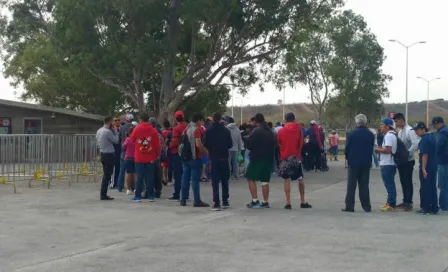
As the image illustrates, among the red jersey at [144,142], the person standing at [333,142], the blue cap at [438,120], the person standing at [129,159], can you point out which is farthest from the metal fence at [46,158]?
the person standing at [333,142]

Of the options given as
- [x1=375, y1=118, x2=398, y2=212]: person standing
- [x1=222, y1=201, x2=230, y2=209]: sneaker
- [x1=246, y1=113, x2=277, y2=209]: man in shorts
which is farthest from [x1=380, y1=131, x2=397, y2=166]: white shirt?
[x1=222, y1=201, x2=230, y2=209]: sneaker

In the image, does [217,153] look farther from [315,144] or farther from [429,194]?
[315,144]

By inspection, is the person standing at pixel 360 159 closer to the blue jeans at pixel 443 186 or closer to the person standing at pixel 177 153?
the blue jeans at pixel 443 186

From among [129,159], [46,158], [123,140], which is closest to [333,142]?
[123,140]

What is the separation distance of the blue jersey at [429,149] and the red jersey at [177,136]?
492 cm

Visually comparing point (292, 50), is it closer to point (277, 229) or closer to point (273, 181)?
point (273, 181)

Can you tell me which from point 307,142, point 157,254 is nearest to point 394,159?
point 157,254

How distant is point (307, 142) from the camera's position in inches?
905

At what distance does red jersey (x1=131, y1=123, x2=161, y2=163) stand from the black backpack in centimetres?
78

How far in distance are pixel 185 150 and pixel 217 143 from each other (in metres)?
0.73

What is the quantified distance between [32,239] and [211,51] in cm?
1757

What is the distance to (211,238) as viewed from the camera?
862 centimetres

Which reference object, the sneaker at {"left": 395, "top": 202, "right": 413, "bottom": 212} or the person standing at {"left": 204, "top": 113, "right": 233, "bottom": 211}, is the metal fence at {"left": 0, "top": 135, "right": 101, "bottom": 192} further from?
the sneaker at {"left": 395, "top": 202, "right": 413, "bottom": 212}

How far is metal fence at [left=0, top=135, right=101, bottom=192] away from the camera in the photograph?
1544 centimetres
